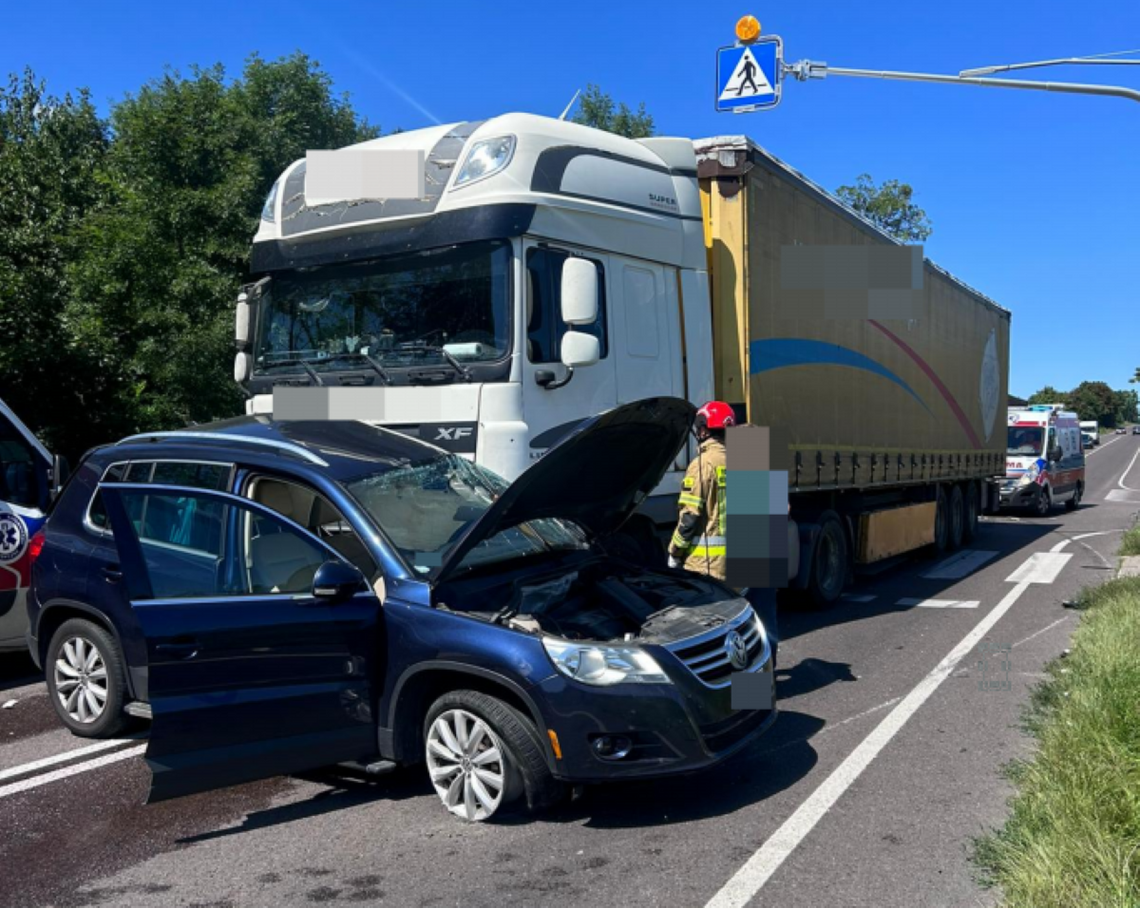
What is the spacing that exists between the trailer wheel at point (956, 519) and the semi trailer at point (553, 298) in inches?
259

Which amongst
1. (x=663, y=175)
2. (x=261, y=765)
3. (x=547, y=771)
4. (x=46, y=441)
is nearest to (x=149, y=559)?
(x=261, y=765)

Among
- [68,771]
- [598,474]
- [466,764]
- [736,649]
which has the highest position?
[598,474]

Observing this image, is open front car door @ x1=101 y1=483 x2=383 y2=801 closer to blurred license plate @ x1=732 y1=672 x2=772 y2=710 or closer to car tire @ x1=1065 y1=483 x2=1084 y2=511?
blurred license plate @ x1=732 y1=672 x2=772 y2=710

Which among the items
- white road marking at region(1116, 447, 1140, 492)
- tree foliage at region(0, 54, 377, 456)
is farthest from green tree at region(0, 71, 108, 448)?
white road marking at region(1116, 447, 1140, 492)

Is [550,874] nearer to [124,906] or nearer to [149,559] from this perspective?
[124,906]

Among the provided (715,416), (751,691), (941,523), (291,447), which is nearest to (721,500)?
(715,416)

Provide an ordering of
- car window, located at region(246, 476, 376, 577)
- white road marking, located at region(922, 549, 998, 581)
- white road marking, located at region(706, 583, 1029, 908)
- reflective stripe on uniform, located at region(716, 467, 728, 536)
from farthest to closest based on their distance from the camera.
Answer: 1. white road marking, located at region(922, 549, 998, 581)
2. reflective stripe on uniform, located at region(716, 467, 728, 536)
3. car window, located at region(246, 476, 376, 577)
4. white road marking, located at region(706, 583, 1029, 908)

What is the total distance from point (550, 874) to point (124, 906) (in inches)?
63.2

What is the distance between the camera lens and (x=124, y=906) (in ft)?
12.3

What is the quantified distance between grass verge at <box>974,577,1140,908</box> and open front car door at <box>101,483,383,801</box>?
2.69 m

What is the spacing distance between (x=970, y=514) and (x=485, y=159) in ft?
44.1

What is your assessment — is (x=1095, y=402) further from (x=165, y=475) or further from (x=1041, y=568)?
(x=165, y=475)

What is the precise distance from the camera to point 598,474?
217 inches

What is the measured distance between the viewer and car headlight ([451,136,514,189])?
6.58 m
